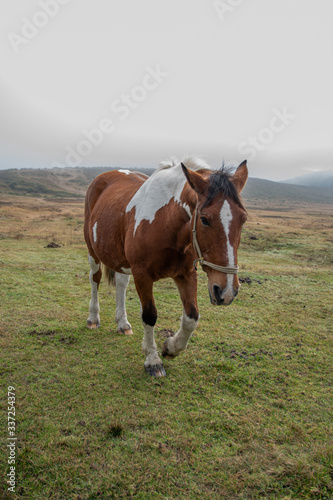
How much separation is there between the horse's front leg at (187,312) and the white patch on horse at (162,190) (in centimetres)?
95

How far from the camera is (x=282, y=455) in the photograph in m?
2.71

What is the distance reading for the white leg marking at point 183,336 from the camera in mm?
3748

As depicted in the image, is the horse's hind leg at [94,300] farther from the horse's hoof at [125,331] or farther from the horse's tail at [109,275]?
the horse's hoof at [125,331]

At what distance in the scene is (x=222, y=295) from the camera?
2.77 m

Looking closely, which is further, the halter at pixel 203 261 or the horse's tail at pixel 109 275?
the horse's tail at pixel 109 275

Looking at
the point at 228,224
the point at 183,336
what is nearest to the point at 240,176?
the point at 228,224

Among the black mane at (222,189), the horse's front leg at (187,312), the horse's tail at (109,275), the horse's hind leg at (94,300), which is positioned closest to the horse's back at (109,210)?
the horse's hind leg at (94,300)

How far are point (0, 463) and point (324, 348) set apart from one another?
4.86 m

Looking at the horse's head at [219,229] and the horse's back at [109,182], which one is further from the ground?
the horse's back at [109,182]

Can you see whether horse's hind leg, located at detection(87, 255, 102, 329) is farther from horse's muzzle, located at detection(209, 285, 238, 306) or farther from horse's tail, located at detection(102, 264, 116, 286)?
horse's muzzle, located at detection(209, 285, 238, 306)

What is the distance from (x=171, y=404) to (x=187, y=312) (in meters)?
1.12

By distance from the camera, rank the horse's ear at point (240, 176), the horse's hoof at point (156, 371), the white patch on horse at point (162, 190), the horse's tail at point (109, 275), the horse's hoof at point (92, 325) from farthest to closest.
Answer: the horse's tail at point (109, 275), the horse's hoof at point (92, 325), the horse's hoof at point (156, 371), the white patch on horse at point (162, 190), the horse's ear at point (240, 176)

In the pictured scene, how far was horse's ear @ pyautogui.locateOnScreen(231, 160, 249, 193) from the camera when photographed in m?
3.14

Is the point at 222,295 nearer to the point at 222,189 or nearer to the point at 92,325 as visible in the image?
the point at 222,189
